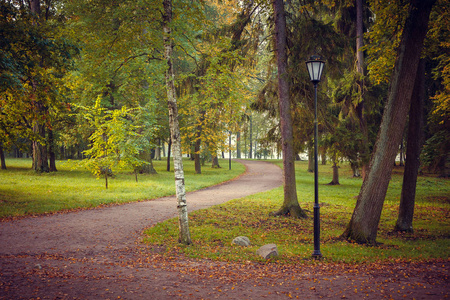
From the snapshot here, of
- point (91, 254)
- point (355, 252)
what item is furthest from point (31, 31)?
point (355, 252)

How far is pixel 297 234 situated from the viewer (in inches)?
355

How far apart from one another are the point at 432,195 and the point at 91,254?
17773 millimetres

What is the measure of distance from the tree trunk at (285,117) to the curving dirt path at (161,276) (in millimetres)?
4820

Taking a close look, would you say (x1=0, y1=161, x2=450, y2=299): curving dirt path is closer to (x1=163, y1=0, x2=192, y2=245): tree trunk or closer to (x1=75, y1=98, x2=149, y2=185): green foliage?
(x1=163, y1=0, x2=192, y2=245): tree trunk

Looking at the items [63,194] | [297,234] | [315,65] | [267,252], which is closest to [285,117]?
[315,65]

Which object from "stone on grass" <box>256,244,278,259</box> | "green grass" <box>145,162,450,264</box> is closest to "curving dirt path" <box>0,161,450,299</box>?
"stone on grass" <box>256,244,278,259</box>

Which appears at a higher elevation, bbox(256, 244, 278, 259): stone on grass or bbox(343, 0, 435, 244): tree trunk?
bbox(343, 0, 435, 244): tree trunk

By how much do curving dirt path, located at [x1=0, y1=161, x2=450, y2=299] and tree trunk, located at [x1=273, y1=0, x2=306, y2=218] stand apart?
15.8 ft

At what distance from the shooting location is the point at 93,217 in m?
10.6

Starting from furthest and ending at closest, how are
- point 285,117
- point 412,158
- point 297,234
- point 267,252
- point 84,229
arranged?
1. point 285,117
2. point 412,158
3. point 297,234
4. point 84,229
5. point 267,252

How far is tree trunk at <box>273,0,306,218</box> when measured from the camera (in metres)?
10.9

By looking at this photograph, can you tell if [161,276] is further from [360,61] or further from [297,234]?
[360,61]

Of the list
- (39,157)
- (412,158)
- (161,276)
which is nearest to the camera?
(161,276)

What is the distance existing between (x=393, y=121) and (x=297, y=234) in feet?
13.7
